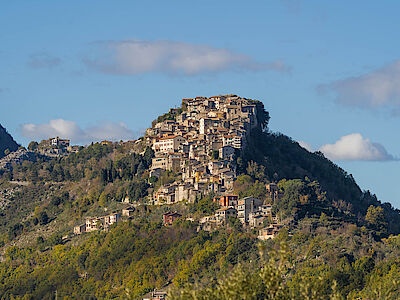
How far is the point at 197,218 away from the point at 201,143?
1541 centimetres

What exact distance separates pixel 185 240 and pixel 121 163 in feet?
74.9

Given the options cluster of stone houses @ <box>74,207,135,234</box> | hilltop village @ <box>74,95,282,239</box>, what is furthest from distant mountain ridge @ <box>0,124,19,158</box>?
cluster of stone houses @ <box>74,207,135,234</box>

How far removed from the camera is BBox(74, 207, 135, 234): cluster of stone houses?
9575cm

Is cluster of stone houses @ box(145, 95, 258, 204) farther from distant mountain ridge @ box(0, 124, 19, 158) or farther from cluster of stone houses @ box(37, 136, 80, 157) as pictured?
distant mountain ridge @ box(0, 124, 19, 158)

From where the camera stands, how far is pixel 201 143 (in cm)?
10188

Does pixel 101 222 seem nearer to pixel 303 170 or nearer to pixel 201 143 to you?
pixel 201 143

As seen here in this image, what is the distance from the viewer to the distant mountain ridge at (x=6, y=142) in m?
190

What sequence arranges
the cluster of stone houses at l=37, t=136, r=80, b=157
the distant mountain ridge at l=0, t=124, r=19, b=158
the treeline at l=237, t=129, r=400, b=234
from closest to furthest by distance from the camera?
the treeline at l=237, t=129, r=400, b=234 → the cluster of stone houses at l=37, t=136, r=80, b=157 → the distant mountain ridge at l=0, t=124, r=19, b=158

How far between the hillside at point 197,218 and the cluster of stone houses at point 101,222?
22 centimetres

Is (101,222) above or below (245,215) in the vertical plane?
above

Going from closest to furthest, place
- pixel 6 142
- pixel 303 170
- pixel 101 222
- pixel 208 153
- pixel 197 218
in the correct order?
1. pixel 197 218
2. pixel 101 222
3. pixel 208 153
4. pixel 303 170
5. pixel 6 142

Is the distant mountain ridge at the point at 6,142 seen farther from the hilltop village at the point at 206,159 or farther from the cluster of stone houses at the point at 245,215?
the cluster of stone houses at the point at 245,215

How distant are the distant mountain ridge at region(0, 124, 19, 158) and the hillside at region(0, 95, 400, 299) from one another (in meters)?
68.7

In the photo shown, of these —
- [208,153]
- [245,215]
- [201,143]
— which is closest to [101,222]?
[208,153]
